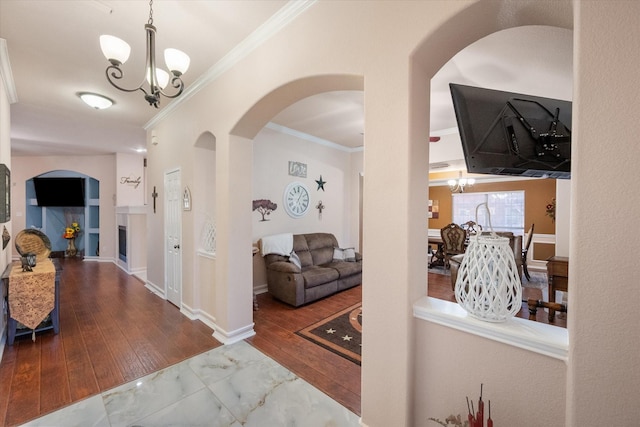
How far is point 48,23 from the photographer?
2148 mm

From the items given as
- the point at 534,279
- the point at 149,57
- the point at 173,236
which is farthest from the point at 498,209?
the point at 149,57

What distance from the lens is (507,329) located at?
3.87 ft

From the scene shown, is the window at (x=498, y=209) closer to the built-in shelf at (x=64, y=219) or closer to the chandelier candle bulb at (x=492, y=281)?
the chandelier candle bulb at (x=492, y=281)

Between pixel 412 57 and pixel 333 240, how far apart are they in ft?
13.8

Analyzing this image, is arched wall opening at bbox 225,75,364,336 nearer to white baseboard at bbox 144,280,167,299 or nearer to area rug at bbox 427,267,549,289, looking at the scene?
white baseboard at bbox 144,280,167,299

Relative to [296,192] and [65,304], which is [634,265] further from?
[65,304]

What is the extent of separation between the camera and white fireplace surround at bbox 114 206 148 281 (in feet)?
18.9

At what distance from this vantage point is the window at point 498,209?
6949mm

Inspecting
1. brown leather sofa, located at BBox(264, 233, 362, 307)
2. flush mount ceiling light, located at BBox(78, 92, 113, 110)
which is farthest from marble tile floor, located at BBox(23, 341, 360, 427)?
flush mount ceiling light, located at BBox(78, 92, 113, 110)

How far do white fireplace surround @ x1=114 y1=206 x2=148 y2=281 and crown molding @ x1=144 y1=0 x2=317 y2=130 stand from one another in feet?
12.2

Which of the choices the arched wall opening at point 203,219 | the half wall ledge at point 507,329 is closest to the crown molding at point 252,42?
the arched wall opening at point 203,219

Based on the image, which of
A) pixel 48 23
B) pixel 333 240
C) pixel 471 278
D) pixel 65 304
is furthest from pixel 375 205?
pixel 65 304

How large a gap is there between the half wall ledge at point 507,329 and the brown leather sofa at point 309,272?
2.44 m

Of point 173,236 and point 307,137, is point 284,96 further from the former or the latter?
point 307,137
